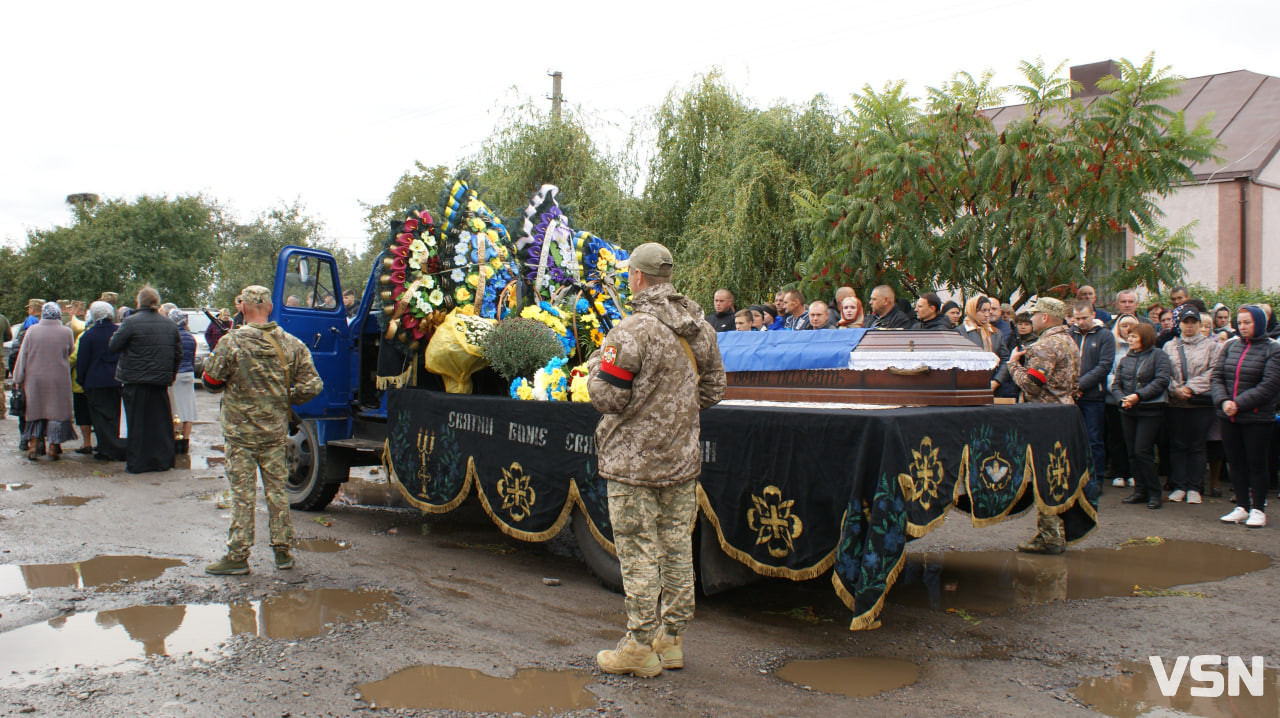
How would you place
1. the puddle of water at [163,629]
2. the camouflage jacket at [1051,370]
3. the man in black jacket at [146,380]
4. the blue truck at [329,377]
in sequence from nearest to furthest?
1. the puddle of water at [163,629]
2. the camouflage jacket at [1051,370]
3. the blue truck at [329,377]
4. the man in black jacket at [146,380]

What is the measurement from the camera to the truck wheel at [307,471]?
7543 millimetres

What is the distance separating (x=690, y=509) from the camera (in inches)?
156

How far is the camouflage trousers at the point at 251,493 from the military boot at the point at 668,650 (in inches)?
113

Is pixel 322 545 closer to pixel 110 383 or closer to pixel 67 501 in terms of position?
pixel 67 501

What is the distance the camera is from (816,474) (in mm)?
4359

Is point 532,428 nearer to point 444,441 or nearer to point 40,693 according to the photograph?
point 444,441

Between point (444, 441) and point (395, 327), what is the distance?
3.20 feet

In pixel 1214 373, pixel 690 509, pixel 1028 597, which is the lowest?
pixel 1028 597

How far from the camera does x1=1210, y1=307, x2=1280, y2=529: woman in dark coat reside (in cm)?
711

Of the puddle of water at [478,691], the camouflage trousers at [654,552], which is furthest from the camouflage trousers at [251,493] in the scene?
the camouflage trousers at [654,552]

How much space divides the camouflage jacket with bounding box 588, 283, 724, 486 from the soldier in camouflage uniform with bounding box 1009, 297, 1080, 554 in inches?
132

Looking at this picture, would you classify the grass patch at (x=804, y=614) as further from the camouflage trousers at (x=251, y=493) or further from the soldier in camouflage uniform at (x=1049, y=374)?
the camouflage trousers at (x=251, y=493)

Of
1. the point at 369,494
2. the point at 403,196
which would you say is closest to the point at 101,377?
the point at 369,494

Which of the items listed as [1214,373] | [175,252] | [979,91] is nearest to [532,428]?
[1214,373]
